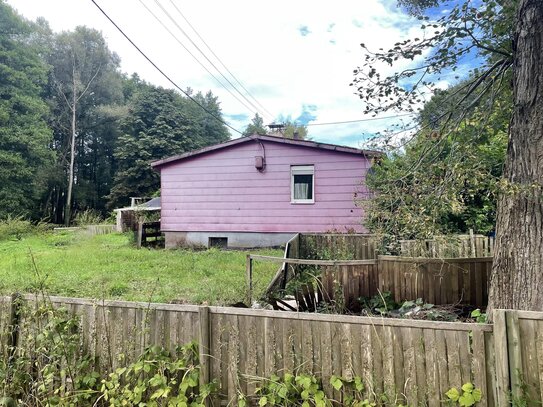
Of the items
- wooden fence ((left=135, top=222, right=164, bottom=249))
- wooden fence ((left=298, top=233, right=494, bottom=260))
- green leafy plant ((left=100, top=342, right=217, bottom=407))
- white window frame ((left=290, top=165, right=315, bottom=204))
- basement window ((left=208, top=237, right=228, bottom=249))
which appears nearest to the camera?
green leafy plant ((left=100, top=342, right=217, bottom=407))

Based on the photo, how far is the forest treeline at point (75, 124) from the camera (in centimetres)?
2309

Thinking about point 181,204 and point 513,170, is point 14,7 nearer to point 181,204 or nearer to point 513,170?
point 181,204

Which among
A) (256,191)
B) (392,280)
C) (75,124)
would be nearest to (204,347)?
(392,280)

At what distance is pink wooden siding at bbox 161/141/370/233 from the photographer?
10727mm

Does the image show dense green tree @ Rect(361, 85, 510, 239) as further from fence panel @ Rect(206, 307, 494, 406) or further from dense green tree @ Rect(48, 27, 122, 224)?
dense green tree @ Rect(48, 27, 122, 224)

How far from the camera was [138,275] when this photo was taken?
7.03m

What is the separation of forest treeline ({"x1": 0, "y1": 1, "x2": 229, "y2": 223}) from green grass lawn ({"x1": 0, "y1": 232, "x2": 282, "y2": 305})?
705 inches

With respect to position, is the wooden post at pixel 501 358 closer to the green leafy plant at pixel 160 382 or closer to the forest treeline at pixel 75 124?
the green leafy plant at pixel 160 382

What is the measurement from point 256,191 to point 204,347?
30.0ft

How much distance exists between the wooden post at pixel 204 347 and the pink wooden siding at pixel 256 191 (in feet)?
27.9

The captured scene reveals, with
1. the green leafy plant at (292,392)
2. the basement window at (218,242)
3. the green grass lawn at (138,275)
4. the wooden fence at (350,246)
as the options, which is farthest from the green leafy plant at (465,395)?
the basement window at (218,242)

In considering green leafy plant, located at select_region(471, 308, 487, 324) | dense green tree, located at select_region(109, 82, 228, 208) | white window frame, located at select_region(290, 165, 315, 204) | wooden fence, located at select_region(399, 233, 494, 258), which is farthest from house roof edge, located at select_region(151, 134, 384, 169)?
dense green tree, located at select_region(109, 82, 228, 208)

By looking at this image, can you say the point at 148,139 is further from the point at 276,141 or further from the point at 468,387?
the point at 468,387

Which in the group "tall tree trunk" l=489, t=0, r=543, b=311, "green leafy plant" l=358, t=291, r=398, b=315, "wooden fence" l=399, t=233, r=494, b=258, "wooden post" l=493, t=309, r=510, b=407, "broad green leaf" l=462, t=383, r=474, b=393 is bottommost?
"green leafy plant" l=358, t=291, r=398, b=315
